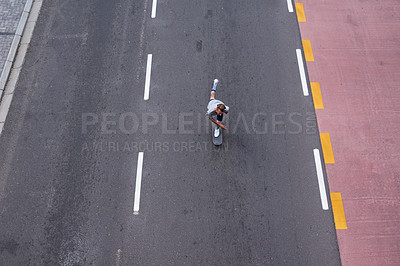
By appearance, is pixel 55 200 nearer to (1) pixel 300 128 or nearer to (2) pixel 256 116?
(2) pixel 256 116

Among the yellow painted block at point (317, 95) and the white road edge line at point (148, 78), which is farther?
the white road edge line at point (148, 78)

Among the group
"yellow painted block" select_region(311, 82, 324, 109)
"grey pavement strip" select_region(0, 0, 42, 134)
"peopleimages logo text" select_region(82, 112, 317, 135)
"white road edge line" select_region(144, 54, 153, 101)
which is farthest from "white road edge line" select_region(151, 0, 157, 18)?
"yellow painted block" select_region(311, 82, 324, 109)

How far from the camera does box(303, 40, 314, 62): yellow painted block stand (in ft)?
34.5

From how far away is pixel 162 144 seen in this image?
928 cm

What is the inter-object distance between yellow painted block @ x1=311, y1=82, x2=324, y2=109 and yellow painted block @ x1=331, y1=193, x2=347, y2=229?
2.74 meters

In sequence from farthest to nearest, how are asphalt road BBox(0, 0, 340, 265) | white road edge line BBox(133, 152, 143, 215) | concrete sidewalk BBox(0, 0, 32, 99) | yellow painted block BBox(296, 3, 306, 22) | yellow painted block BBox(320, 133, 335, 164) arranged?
1. yellow painted block BBox(296, 3, 306, 22)
2. concrete sidewalk BBox(0, 0, 32, 99)
3. yellow painted block BBox(320, 133, 335, 164)
4. white road edge line BBox(133, 152, 143, 215)
5. asphalt road BBox(0, 0, 340, 265)

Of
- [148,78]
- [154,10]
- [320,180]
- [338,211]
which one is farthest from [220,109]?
[154,10]

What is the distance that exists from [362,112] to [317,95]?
4.55 ft

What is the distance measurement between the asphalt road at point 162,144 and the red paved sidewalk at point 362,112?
0.67 meters

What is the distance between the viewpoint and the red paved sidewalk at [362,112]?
8164 millimetres

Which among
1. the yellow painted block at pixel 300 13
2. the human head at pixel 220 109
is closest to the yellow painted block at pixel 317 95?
the yellow painted block at pixel 300 13

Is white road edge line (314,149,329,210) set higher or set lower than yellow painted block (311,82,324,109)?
lower

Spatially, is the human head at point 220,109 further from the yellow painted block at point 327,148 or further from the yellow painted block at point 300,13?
the yellow painted block at point 300,13

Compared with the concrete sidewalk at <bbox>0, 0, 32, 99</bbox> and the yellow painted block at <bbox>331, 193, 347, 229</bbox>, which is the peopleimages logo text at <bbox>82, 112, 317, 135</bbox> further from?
the concrete sidewalk at <bbox>0, 0, 32, 99</bbox>
